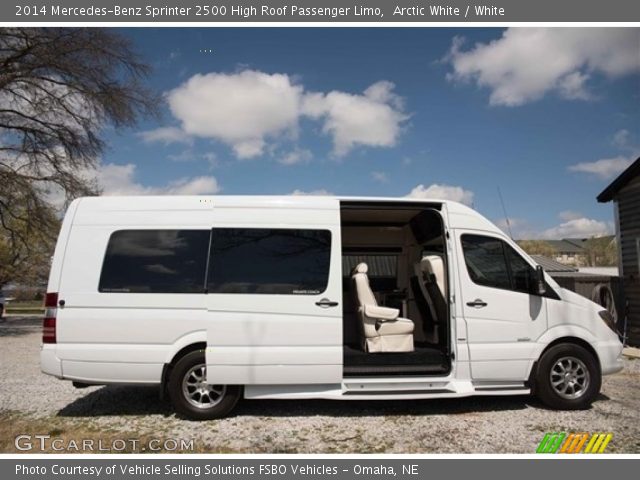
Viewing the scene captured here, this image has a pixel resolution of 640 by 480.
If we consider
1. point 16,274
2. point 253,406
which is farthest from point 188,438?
point 16,274

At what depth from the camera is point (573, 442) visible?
13.9ft

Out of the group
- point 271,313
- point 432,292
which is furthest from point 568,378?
point 271,313

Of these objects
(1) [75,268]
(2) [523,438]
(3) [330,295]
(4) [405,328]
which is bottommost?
(2) [523,438]

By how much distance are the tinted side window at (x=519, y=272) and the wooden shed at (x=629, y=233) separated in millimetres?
6780

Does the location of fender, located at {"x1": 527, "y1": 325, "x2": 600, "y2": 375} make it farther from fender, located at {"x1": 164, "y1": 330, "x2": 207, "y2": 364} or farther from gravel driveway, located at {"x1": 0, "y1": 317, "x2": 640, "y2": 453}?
fender, located at {"x1": 164, "y1": 330, "x2": 207, "y2": 364}

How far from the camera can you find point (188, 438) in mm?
4367

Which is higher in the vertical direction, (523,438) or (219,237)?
(219,237)

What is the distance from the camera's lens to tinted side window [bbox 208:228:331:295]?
4.81 metres

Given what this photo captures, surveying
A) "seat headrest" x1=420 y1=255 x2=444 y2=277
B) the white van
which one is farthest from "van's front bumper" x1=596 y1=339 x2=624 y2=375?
"seat headrest" x1=420 y1=255 x2=444 y2=277

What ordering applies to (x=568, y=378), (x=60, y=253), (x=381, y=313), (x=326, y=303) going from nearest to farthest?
1. (x=326, y=303)
2. (x=60, y=253)
3. (x=568, y=378)
4. (x=381, y=313)

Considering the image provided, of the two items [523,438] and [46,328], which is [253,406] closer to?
[46,328]

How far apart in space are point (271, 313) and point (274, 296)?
0.19 m

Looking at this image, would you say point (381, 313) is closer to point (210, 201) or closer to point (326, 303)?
point (326, 303)

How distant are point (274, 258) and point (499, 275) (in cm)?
268
